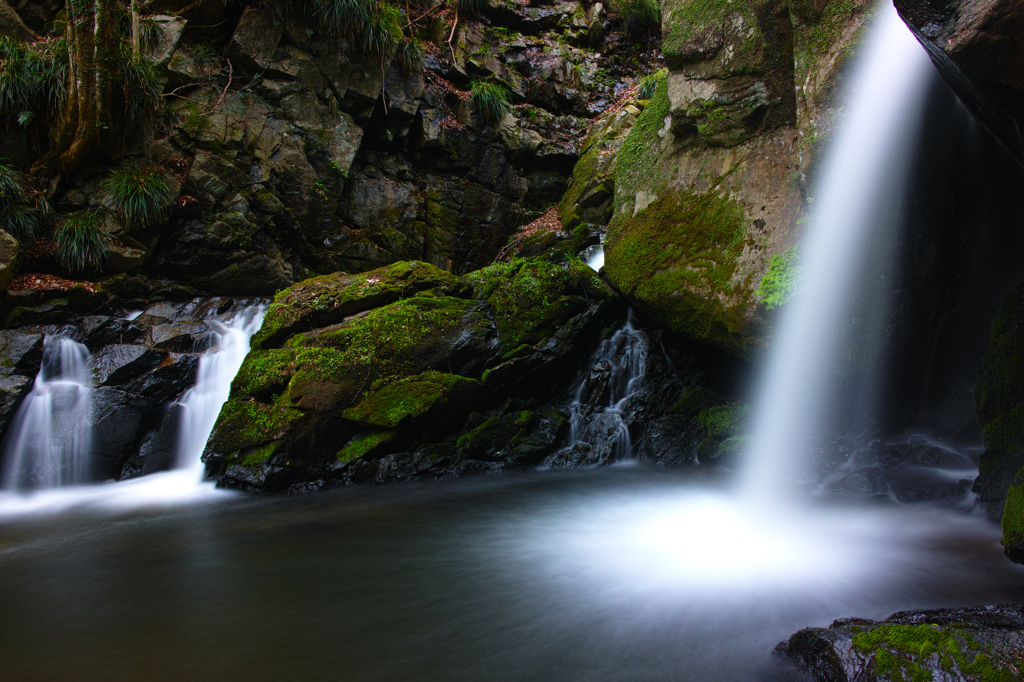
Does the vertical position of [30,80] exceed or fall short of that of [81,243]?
it exceeds it

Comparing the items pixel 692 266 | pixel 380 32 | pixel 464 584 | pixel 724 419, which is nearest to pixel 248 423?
pixel 464 584

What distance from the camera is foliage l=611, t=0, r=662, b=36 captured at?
1419 cm

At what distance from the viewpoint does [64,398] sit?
6.54 meters

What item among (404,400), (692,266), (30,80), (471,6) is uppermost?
(471,6)

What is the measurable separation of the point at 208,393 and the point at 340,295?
2196 millimetres

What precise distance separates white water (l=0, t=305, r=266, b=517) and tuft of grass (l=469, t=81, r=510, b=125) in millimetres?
7473

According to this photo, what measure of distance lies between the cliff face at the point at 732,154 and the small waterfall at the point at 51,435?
7.04 m


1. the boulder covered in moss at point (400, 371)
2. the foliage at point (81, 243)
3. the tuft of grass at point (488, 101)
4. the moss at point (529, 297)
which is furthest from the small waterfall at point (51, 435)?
the tuft of grass at point (488, 101)

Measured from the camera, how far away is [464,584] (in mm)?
3670

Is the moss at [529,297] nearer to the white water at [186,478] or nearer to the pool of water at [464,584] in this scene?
the pool of water at [464,584]

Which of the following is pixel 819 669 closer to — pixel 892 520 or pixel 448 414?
pixel 892 520

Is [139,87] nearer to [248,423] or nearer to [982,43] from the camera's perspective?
[248,423]

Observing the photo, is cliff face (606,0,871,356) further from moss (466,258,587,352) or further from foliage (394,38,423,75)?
foliage (394,38,423,75)

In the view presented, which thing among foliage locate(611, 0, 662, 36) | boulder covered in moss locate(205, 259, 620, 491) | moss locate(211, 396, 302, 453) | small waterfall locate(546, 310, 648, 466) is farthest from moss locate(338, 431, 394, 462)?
foliage locate(611, 0, 662, 36)
